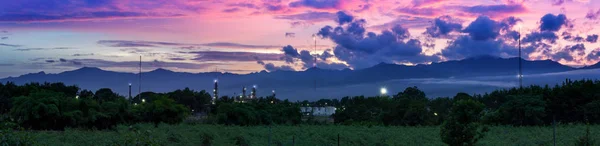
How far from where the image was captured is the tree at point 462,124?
60.8ft

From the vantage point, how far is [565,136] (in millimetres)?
27219

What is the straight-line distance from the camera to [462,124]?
61.1 feet

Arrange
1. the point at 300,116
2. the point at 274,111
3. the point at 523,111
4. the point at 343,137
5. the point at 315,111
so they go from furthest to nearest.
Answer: the point at 315,111, the point at 300,116, the point at 274,111, the point at 523,111, the point at 343,137

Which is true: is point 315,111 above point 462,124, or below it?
below

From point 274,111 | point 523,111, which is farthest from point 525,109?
point 274,111

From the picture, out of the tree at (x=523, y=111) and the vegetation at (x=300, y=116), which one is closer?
the vegetation at (x=300, y=116)

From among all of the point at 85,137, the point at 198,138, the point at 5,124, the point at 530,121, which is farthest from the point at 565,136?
the point at 5,124

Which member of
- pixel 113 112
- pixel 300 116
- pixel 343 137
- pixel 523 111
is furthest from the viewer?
pixel 300 116

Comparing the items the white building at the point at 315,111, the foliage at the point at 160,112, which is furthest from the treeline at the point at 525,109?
the foliage at the point at 160,112

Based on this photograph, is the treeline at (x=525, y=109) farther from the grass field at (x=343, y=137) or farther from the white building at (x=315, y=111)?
the grass field at (x=343, y=137)

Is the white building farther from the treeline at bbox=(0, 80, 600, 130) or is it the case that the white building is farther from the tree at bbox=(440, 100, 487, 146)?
the tree at bbox=(440, 100, 487, 146)

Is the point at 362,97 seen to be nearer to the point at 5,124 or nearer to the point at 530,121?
the point at 530,121

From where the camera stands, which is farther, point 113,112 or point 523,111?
point 523,111

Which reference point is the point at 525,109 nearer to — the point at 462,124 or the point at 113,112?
the point at 462,124
